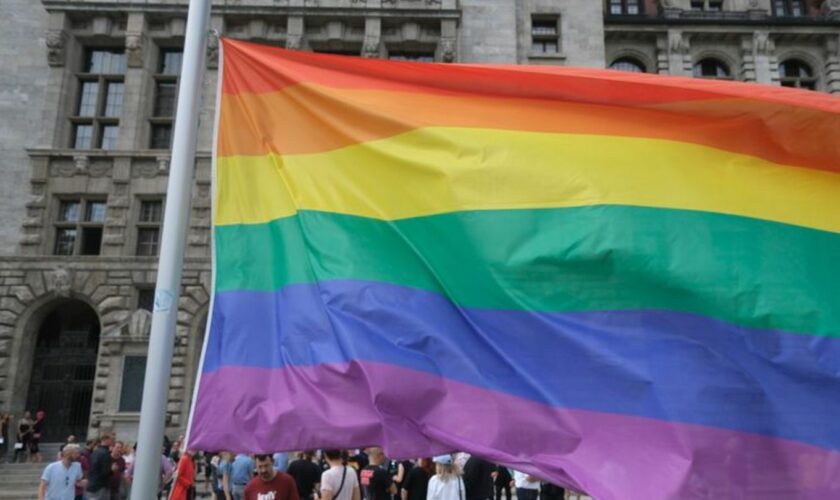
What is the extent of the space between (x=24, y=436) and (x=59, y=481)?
13.6 meters

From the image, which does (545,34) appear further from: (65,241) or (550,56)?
(65,241)

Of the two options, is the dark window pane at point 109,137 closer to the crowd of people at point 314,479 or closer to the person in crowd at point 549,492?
the crowd of people at point 314,479

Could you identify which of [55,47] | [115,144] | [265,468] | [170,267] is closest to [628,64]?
[115,144]

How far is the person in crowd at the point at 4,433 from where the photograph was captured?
2373cm

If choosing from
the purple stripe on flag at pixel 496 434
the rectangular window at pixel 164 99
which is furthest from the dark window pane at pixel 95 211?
the purple stripe on flag at pixel 496 434

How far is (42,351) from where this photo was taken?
89.6 ft

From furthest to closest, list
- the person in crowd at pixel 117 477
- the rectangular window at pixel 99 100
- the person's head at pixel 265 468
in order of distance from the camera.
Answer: the rectangular window at pixel 99 100, the person in crowd at pixel 117 477, the person's head at pixel 265 468

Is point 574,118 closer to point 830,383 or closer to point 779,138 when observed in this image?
point 779,138

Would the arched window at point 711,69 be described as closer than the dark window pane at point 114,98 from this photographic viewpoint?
No

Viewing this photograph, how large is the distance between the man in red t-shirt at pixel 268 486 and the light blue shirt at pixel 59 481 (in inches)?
248

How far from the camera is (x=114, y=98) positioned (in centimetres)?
3000

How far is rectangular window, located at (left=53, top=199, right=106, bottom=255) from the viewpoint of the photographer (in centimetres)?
2791

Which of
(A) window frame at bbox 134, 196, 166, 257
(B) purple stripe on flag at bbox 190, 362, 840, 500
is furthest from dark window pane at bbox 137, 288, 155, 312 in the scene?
(B) purple stripe on flag at bbox 190, 362, 840, 500

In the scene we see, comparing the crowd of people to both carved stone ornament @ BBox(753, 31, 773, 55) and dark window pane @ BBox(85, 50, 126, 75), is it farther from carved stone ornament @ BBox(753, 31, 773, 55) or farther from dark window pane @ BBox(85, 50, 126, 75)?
A: carved stone ornament @ BBox(753, 31, 773, 55)
